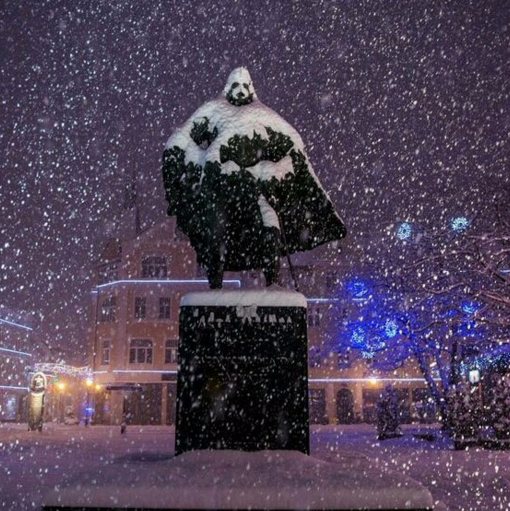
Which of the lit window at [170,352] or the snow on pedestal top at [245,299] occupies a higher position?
the lit window at [170,352]

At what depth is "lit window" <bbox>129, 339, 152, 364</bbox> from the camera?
132 feet

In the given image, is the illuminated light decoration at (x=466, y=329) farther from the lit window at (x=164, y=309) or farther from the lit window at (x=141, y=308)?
the lit window at (x=141, y=308)

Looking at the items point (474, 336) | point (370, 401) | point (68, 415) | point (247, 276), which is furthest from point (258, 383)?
point (68, 415)

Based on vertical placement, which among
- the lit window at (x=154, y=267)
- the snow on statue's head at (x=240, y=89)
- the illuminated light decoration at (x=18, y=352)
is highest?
the lit window at (x=154, y=267)

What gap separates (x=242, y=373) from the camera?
5.21m

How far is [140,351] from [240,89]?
36264 millimetres

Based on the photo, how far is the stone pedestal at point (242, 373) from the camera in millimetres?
5141

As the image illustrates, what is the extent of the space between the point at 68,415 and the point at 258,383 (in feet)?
151

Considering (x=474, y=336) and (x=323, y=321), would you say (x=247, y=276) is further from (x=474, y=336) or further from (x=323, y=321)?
(x=474, y=336)

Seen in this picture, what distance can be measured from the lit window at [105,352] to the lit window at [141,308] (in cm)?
289

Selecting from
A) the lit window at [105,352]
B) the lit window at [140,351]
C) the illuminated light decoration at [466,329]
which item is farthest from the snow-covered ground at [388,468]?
the lit window at [105,352]

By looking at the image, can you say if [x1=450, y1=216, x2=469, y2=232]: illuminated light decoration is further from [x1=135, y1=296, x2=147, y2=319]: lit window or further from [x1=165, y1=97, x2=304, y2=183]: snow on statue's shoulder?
[x1=135, y1=296, x2=147, y2=319]: lit window

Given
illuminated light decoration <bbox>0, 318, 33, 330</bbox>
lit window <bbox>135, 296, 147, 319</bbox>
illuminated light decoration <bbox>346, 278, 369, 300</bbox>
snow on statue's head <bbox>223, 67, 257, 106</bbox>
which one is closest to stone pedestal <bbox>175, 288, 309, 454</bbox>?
snow on statue's head <bbox>223, 67, 257, 106</bbox>

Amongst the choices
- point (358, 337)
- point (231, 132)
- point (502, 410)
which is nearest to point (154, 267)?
point (358, 337)
